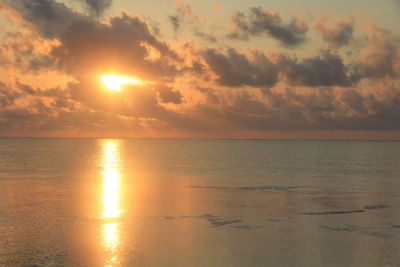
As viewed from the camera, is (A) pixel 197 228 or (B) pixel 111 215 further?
(B) pixel 111 215

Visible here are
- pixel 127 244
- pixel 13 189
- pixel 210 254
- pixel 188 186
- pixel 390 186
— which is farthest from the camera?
pixel 390 186

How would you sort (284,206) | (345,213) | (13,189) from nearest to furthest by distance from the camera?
1. (345,213)
2. (284,206)
3. (13,189)

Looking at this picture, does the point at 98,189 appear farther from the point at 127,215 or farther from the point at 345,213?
the point at 345,213

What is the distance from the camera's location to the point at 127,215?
2820 centimetres

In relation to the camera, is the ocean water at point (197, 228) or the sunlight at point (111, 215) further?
the sunlight at point (111, 215)

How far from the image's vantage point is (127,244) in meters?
20.8

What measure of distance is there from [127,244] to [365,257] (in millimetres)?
10536

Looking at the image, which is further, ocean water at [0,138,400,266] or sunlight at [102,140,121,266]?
sunlight at [102,140,121,266]

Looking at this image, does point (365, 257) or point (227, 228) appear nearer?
point (365, 257)

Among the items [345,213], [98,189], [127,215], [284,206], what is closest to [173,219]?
[127,215]

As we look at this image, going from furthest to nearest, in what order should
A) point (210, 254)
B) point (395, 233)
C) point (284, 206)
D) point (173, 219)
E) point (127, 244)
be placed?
point (284, 206) → point (173, 219) → point (395, 233) → point (127, 244) → point (210, 254)

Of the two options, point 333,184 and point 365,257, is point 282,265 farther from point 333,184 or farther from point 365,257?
point 333,184

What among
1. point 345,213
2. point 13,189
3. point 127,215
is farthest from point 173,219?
point 13,189

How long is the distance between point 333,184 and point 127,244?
3615cm
